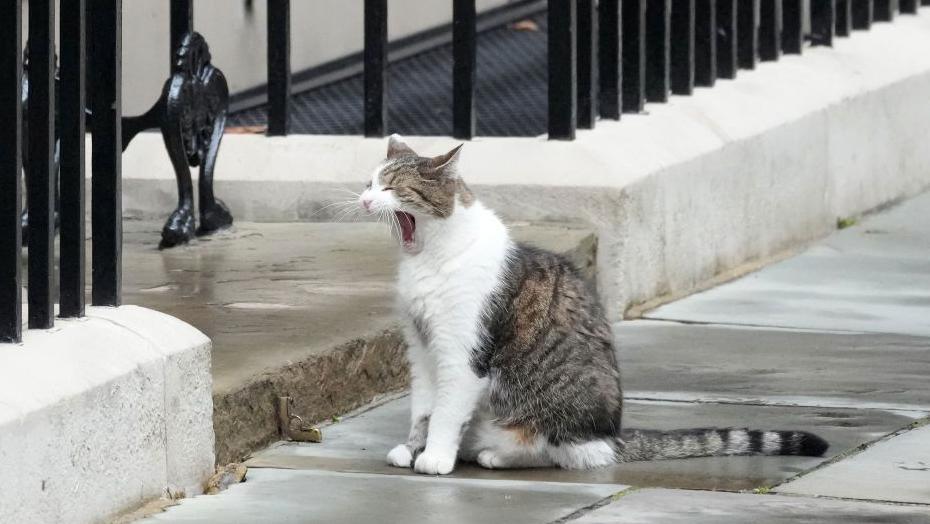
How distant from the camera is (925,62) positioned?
37.1 feet

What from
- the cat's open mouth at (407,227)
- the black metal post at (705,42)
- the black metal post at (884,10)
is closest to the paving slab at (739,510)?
the cat's open mouth at (407,227)

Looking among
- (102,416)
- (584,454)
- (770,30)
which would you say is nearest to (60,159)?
(102,416)

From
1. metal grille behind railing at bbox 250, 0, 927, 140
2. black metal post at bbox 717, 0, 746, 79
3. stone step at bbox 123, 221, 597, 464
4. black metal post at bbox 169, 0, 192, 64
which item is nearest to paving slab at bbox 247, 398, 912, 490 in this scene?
stone step at bbox 123, 221, 597, 464

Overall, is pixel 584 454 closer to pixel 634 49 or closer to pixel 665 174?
pixel 665 174

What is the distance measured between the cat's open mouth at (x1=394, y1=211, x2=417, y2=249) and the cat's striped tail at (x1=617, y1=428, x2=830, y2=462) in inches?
33.1

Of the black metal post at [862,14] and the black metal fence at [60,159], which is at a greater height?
the black metal post at [862,14]

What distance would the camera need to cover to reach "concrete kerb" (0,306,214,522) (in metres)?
4.05

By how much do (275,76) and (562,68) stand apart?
1.32 meters

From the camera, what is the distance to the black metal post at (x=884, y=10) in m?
11.7

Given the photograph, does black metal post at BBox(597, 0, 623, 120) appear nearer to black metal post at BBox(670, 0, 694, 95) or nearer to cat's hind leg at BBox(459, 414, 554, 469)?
black metal post at BBox(670, 0, 694, 95)

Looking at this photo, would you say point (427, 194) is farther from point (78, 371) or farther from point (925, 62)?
point (925, 62)

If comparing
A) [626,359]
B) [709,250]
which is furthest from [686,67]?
[626,359]

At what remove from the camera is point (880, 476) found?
16.1 ft

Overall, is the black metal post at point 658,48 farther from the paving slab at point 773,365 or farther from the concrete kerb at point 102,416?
the concrete kerb at point 102,416
